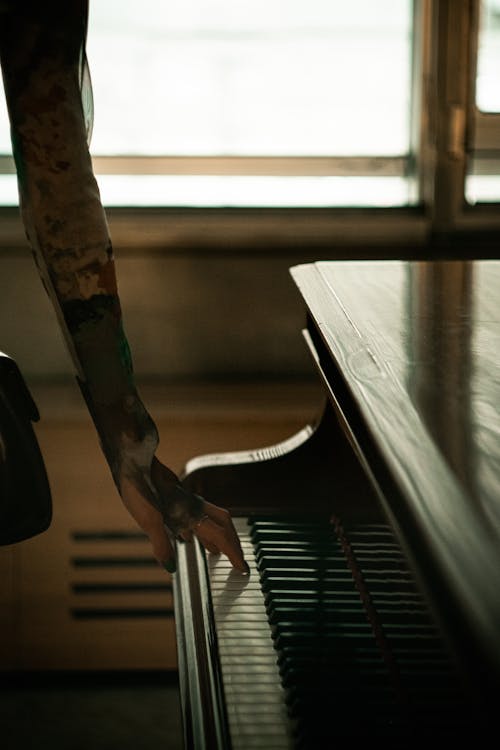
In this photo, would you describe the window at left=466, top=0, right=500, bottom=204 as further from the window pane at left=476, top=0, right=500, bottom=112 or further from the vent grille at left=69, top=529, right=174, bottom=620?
the vent grille at left=69, top=529, right=174, bottom=620

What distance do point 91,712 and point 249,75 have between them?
1522 millimetres

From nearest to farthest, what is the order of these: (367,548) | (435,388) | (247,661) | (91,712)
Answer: (435,388), (247,661), (367,548), (91,712)

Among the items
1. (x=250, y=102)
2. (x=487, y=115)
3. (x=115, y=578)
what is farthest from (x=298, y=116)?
(x=115, y=578)

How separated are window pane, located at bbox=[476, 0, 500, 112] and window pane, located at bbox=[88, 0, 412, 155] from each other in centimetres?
17

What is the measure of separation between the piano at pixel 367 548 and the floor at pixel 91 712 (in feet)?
3.60

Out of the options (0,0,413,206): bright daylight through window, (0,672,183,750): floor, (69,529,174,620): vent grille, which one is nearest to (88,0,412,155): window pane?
(0,0,413,206): bright daylight through window

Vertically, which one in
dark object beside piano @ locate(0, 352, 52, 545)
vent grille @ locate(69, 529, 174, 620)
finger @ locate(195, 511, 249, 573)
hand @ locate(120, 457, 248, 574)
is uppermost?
dark object beside piano @ locate(0, 352, 52, 545)

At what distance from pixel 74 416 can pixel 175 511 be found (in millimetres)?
1265

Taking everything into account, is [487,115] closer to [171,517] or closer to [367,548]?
[367,548]

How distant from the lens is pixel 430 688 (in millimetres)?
1010

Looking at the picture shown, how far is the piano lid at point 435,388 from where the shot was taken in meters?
0.61

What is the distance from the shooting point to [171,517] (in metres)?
1.09

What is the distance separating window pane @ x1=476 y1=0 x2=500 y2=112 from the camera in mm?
2379

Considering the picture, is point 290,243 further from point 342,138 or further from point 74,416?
point 74,416
